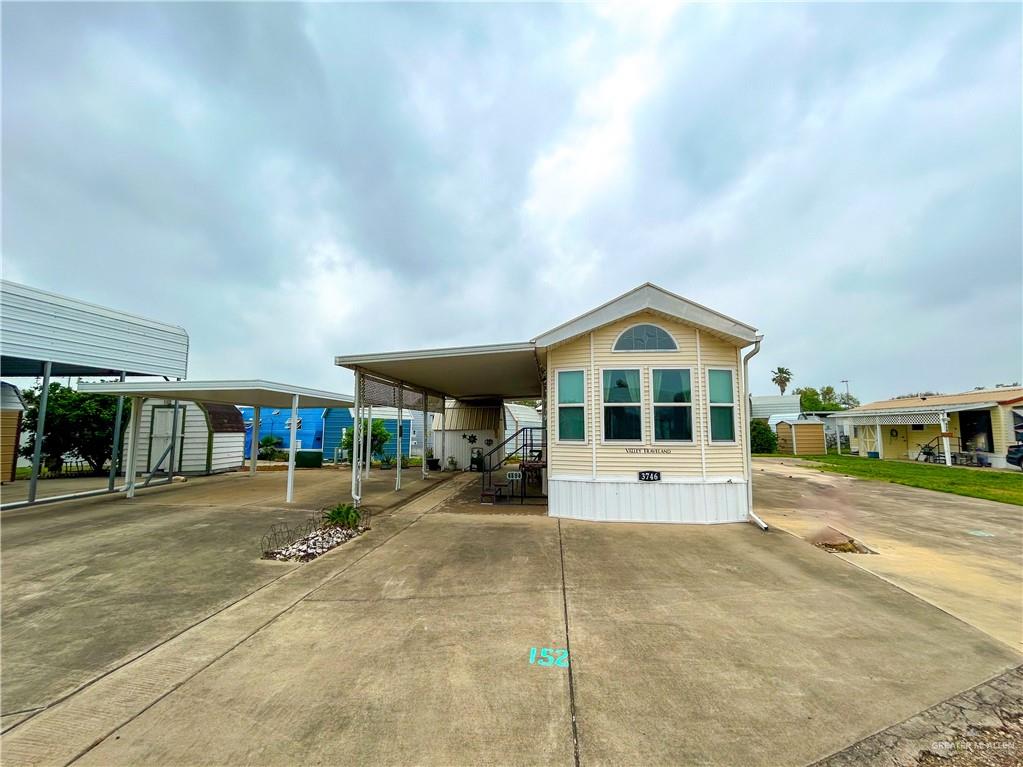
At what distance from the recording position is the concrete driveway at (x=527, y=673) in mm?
2006

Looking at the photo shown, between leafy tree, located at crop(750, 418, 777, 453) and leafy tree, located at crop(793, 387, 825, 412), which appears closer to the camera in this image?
leafy tree, located at crop(750, 418, 777, 453)

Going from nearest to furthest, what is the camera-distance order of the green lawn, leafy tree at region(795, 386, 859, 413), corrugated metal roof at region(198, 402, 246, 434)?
1. the green lawn
2. corrugated metal roof at region(198, 402, 246, 434)
3. leafy tree at region(795, 386, 859, 413)

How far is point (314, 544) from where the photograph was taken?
561 cm

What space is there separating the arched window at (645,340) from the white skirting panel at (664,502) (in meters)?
2.54

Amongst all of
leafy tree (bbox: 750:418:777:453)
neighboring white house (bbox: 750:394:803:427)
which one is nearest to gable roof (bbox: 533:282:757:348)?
leafy tree (bbox: 750:418:777:453)

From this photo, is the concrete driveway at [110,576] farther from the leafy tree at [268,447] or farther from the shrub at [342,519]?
the leafy tree at [268,447]

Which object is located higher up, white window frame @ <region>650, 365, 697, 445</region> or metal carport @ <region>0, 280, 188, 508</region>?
metal carport @ <region>0, 280, 188, 508</region>

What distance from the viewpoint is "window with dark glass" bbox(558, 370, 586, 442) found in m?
7.33

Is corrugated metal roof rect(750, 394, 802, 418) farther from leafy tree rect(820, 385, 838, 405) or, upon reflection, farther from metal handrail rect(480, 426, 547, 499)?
leafy tree rect(820, 385, 838, 405)

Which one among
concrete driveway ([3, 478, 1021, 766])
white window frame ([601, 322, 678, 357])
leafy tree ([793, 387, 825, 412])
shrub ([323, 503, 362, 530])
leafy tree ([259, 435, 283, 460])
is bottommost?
concrete driveway ([3, 478, 1021, 766])

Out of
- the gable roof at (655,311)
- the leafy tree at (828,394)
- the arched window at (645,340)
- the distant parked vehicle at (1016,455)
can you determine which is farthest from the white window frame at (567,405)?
A: the leafy tree at (828,394)

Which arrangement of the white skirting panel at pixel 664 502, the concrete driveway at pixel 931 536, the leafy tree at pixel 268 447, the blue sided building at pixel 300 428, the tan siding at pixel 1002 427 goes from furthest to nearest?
the blue sided building at pixel 300 428 → the leafy tree at pixel 268 447 → the tan siding at pixel 1002 427 → the white skirting panel at pixel 664 502 → the concrete driveway at pixel 931 536

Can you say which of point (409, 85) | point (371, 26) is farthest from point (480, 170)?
point (371, 26)

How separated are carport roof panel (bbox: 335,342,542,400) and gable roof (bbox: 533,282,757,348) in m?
0.71
